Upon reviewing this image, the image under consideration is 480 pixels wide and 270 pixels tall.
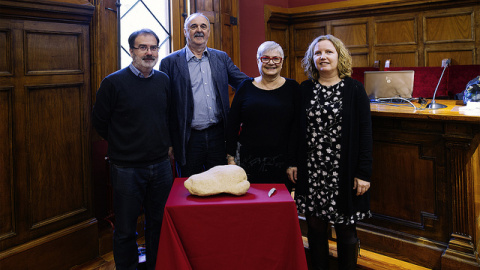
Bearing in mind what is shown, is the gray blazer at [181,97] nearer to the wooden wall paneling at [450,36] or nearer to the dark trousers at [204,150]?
the dark trousers at [204,150]

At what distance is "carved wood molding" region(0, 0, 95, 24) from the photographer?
2.05m

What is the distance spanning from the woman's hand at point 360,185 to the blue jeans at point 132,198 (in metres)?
0.96

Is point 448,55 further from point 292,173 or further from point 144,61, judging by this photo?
point 144,61

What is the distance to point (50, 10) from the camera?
7.16 ft

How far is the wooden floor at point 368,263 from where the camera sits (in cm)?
238

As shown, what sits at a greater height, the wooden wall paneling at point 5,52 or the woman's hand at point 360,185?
the wooden wall paneling at point 5,52

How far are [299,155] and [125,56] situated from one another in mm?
1609

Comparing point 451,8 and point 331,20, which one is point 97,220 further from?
point 451,8

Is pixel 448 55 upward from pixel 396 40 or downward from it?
downward

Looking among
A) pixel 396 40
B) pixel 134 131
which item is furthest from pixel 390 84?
pixel 134 131

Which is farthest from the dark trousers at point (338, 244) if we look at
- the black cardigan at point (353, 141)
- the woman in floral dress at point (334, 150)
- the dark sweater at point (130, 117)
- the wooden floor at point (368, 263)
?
the dark sweater at point (130, 117)

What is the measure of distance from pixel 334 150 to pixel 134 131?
3.22 feet

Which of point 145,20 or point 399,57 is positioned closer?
point 145,20

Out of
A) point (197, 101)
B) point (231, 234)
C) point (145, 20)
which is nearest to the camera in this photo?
point (231, 234)
